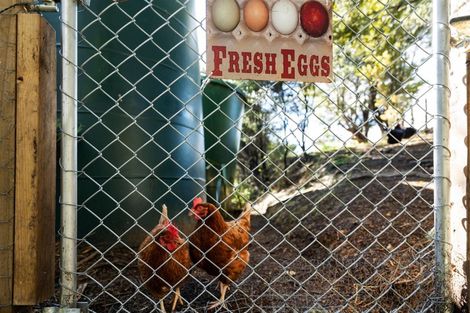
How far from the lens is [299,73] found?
1.57m

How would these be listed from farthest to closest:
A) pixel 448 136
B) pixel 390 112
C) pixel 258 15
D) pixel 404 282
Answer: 1. pixel 390 112
2. pixel 404 282
3. pixel 448 136
4. pixel 258 15

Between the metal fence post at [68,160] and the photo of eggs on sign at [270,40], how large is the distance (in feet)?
1.45

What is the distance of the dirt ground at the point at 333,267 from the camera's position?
1946 mm

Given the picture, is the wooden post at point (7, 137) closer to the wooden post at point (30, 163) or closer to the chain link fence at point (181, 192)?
the wooden post at point (30, 163)

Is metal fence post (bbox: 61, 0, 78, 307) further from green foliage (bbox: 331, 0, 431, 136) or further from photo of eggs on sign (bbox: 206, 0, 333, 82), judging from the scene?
green foliage (bbox: 331, 0, 431, 136)

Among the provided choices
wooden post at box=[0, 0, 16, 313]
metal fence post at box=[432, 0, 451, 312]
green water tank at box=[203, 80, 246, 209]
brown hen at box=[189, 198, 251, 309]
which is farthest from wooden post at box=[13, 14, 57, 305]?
green water tank at box=[203, 80, 246, 209]

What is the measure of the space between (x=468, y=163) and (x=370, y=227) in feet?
6.78

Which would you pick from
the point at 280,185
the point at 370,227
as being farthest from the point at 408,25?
the point at 370,227

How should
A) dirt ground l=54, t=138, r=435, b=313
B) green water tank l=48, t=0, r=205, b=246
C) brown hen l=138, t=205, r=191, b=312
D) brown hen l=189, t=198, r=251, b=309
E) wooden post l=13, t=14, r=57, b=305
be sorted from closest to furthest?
wooden post l=13, t=14, r=57, b=305 < dirt ground l=54, t=138, r=435, b=313 < brown hen l=138, t=205, r=191, b=312 < brown hen l=189, t=198, r=251, b=309 < green water tank l=48, t=0, r=205, b=246

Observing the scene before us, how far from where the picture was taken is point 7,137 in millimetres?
1271


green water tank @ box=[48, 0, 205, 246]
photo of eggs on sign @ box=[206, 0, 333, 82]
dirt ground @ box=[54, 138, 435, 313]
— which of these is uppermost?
photo of eggs on sign @ box=[206, 0, 333, 82]

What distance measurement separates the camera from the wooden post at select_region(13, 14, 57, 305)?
125 cm

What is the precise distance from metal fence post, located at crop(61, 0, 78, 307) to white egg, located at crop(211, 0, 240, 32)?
467mm

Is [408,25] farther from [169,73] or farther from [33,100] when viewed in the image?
[33,100]
